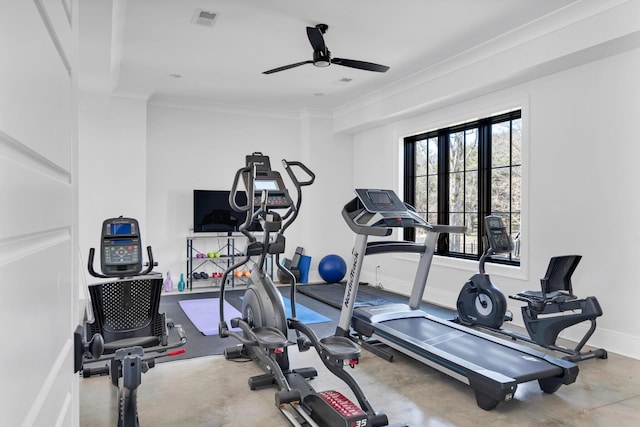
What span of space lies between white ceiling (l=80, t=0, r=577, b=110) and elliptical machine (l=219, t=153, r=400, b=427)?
1.58m

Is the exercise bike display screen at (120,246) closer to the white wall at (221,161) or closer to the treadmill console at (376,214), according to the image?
the treadmill console at (376,214)

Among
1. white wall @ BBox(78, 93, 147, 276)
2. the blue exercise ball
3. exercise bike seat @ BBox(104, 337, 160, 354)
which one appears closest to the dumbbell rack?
white wall @ BBox(78, 93, 147, 276)

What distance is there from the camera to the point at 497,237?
4477 millimetres

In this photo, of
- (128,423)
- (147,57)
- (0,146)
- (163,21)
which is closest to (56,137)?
(0,146)

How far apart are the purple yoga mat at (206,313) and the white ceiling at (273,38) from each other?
3.07 meters

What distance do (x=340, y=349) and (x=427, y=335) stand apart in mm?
1272

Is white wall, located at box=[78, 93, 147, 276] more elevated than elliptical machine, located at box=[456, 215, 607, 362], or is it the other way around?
white wall, located at box=[78, 93, 147, 276]

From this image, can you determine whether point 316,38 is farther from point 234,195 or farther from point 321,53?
point 234,195

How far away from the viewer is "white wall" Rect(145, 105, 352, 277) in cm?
739

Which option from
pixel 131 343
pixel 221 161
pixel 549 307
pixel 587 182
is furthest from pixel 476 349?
pixel 221 161

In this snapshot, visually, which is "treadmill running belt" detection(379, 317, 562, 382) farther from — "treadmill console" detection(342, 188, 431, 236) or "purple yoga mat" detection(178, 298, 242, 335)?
"purple yoga mat" detection(178, 298, 242, 335)

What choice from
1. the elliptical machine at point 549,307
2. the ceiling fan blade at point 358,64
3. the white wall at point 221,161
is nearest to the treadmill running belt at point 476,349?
the elliptical machine at point 549,307

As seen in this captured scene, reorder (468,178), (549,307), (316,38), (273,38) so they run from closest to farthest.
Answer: (549,307) < (316,38) < (273,38) < (468,178)

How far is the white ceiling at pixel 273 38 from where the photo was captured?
13.5ft
